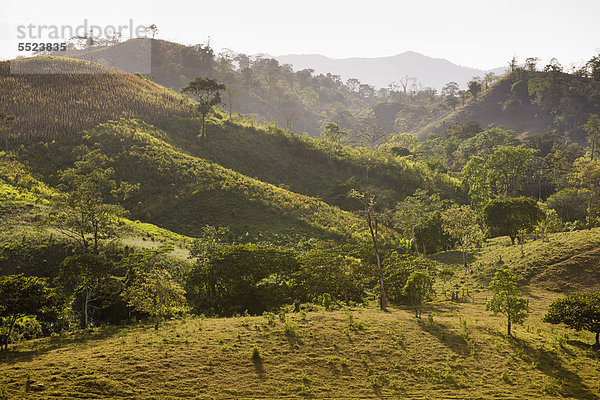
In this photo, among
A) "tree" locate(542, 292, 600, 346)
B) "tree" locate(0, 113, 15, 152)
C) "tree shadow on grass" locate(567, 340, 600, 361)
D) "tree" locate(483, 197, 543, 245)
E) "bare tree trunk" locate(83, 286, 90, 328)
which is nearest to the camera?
"tree shadow on grass" locate(567, 340, 600, 361)

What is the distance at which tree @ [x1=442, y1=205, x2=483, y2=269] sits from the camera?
44.7 meters

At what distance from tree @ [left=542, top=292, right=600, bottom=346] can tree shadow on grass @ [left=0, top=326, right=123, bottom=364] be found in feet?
97.0

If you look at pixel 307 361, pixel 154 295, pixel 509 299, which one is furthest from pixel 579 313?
pixel 154 295

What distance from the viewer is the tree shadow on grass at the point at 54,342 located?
18.9 metres

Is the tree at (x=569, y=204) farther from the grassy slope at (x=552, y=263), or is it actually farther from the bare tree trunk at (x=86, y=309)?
the bare tree trunk at (x=86, y=309)

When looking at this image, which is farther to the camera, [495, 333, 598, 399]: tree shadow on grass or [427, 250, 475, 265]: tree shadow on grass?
[427, 250, 475, 265]: tree shadow on grass

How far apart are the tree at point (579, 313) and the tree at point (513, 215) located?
2138 centimetres

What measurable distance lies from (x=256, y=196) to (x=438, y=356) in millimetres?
38179

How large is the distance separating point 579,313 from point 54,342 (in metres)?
33.2

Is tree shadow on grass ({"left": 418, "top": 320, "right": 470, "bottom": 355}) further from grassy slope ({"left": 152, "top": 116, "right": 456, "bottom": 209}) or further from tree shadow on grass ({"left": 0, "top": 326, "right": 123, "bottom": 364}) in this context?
grassy slope ({"left": 152, "top": 116, "right": 456, "bottom": 209})

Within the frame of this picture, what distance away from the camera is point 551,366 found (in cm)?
2116

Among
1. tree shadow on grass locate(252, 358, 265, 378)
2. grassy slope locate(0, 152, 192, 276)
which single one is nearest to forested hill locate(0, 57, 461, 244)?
grassy slope locate(0, 152, 192, 276)

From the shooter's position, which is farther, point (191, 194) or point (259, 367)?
point (191, 194)

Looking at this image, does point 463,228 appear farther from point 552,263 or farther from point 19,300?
point 19,300
